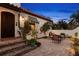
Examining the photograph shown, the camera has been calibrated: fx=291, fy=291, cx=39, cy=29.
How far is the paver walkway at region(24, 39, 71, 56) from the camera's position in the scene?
7328 millimetres

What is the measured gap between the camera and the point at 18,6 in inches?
291

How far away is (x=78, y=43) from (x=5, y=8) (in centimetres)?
205

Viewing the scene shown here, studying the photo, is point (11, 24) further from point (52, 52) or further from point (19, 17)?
point (52, 52)

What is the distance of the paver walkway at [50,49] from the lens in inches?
289

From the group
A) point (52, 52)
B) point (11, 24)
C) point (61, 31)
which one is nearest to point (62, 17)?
point (61, 31)

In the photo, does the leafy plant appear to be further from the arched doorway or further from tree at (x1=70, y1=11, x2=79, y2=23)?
the arched doorway

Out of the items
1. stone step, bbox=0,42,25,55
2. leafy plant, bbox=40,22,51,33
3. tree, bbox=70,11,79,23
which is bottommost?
stone step, bbox=0,42,25,55

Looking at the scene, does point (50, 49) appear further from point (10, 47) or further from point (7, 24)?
point (7, 24)

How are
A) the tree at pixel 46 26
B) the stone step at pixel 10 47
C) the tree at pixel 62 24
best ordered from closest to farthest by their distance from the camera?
the stone step at pixel 10 47, the tree at pixel 62 24, the tree at pixel 46 26

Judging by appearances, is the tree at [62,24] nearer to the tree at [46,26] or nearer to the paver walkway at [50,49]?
the tree at [46,26]

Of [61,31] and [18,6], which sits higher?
[18,6]

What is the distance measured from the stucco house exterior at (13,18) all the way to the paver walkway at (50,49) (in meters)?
0.44

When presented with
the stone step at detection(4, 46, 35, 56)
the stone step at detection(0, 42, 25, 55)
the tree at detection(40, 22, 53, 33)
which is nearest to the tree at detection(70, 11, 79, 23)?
the tree at detection(40, 22, 53, 33)

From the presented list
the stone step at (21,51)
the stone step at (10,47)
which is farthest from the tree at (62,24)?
the stone step at (10,47)
